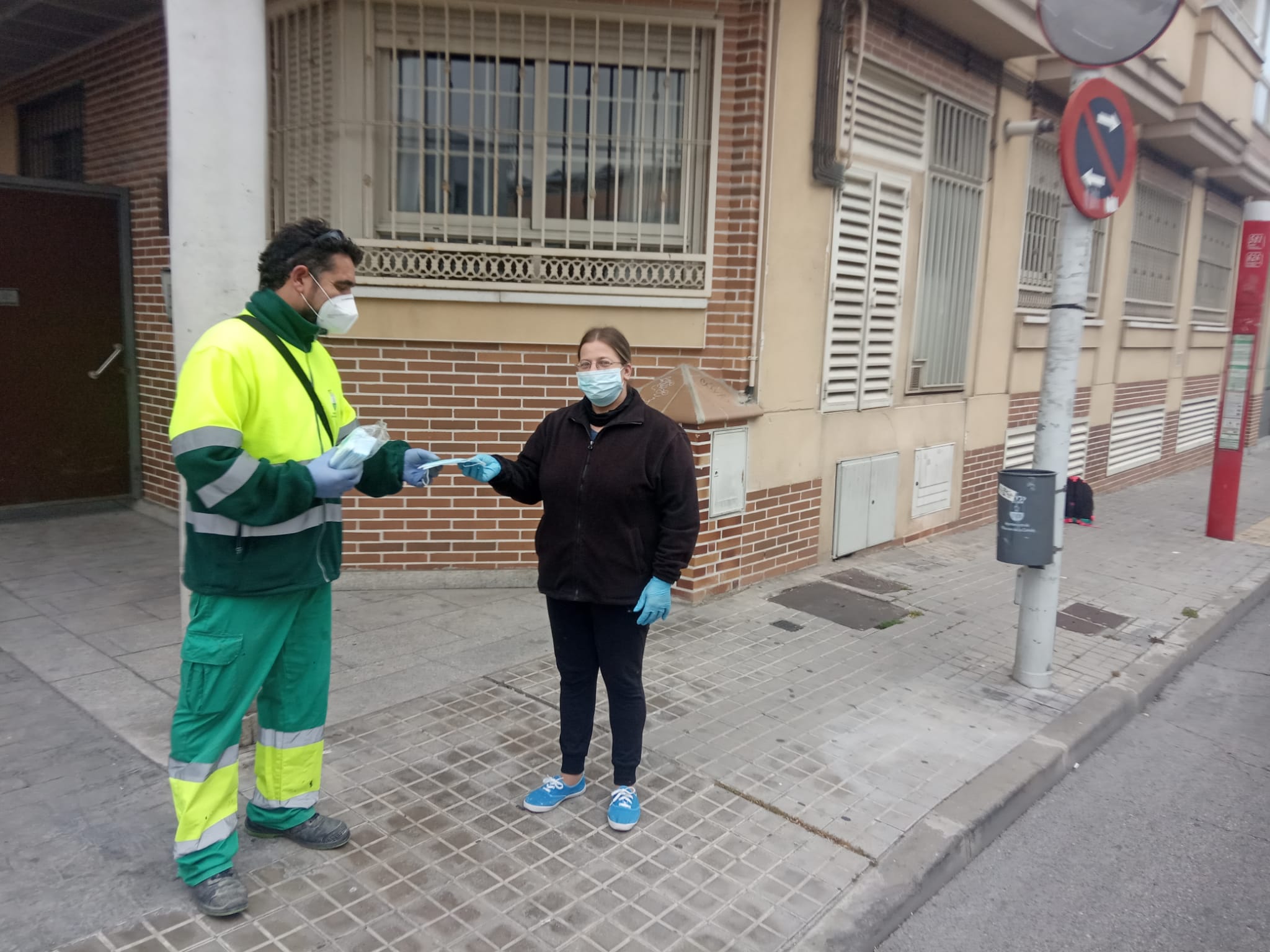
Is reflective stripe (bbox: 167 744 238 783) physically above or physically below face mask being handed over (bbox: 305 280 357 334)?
below

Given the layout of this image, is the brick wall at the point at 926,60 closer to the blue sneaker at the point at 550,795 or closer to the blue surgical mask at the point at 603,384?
the blue surgical mask at the point at 603,384

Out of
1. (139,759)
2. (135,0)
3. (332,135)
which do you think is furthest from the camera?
(135,0)

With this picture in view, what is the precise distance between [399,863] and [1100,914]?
2372mm

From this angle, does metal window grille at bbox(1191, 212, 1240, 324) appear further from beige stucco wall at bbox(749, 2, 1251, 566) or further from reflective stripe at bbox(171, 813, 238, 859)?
reflective stripe at bbox(171, 813, 238, 859)

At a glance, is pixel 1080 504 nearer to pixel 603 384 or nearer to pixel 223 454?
pixel 603 384

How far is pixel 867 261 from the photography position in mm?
7273

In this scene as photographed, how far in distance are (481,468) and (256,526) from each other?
0.82 metres

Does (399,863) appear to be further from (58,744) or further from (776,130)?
(776,130)

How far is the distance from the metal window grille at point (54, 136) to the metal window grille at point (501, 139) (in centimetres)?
353

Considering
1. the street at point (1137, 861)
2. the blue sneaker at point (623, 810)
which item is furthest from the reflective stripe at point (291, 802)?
the street at point (1137, 861)

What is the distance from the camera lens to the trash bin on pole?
4785mm

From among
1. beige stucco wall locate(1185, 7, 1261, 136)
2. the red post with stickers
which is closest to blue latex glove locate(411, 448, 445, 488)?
the red post with stickers

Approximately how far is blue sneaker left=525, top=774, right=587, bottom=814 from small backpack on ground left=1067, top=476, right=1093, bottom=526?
7.64 m

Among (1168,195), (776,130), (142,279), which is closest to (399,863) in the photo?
(776,130)
